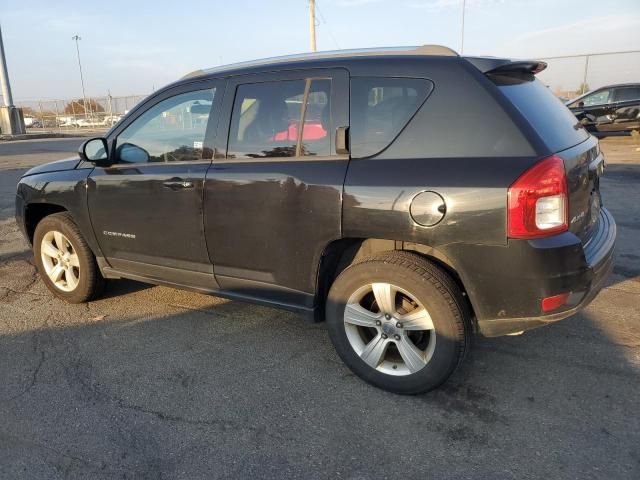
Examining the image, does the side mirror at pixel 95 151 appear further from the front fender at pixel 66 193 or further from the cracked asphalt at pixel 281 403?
the cracked asphalt at pixel 281 403

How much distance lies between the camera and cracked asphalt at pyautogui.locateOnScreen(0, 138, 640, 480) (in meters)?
2.34

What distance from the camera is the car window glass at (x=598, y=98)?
1641 centimetres

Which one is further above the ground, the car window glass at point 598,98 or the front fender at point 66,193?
the car window glass at point 598,98

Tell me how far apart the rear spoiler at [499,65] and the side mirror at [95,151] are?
106 inches

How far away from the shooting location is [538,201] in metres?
2.38

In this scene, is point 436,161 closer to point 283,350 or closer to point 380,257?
point 380,257

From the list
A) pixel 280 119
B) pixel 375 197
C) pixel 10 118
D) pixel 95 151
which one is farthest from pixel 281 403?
pixel 10 118

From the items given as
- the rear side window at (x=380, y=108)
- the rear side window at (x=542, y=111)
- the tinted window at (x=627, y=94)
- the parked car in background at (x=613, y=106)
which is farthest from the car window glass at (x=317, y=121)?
the tinted window at (x=627, y=94)

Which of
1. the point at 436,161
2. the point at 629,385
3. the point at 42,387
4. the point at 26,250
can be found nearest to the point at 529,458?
the point at 629,385

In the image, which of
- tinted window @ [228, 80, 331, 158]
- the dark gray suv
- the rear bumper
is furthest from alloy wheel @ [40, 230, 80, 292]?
the rear bumper

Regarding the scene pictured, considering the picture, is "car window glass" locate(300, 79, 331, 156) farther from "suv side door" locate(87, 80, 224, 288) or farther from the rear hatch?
the rear hatch

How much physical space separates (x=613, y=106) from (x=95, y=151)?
55.8 feet

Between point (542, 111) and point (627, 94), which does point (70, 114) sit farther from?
point (542, 111)

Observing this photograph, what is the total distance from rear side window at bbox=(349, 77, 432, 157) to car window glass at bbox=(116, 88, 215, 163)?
3.64 feet
